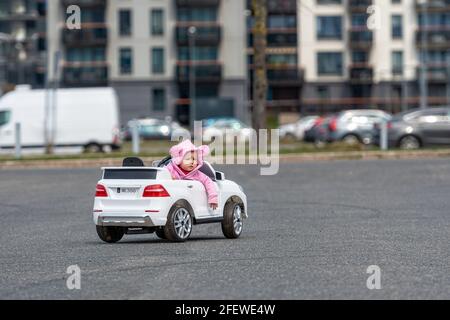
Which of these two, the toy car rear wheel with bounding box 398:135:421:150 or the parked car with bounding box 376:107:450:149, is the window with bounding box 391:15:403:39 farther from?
the toy car rear wheel with bounding box 398:135:421:150

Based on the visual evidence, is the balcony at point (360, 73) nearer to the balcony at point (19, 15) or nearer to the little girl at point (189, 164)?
the balcony at point (19, 15)

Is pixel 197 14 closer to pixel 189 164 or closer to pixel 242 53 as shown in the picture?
pixel 242 53

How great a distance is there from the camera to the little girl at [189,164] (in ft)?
45.2

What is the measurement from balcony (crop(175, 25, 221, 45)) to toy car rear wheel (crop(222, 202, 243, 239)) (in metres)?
66.6

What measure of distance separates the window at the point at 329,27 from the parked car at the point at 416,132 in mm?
46927

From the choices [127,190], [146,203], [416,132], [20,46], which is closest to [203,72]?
[20,46]

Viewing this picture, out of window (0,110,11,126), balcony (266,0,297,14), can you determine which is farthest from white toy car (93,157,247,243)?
balcony (266,0,297,14)

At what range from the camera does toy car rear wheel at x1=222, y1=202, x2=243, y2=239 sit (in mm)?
14266

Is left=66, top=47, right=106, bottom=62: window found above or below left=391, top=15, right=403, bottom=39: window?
below

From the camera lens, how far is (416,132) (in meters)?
38.8

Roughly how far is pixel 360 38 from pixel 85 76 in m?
19.2
